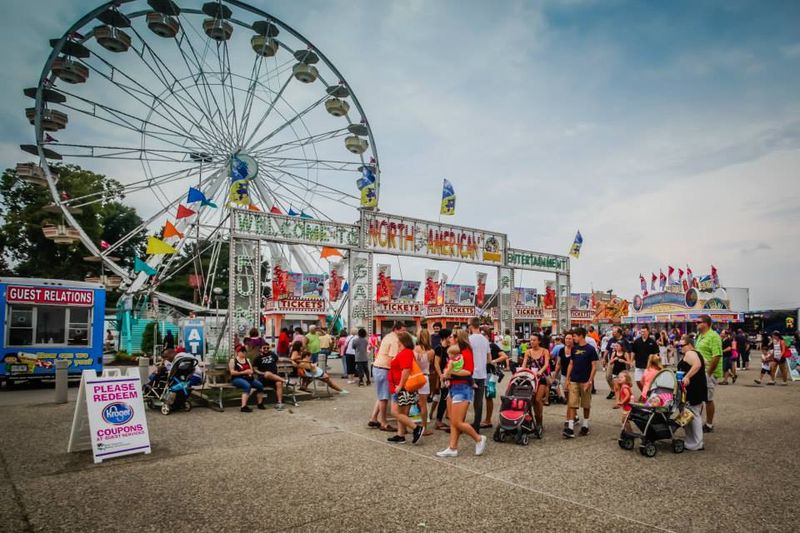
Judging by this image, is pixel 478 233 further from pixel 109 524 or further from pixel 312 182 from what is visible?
pixel 109 524

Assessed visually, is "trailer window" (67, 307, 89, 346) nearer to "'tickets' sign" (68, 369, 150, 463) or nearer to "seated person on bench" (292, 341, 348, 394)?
"seated person on bench" (292, 341, 348, 394)

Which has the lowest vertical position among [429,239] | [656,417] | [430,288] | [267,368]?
[656,417]

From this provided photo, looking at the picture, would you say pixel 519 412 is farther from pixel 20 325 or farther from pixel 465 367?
pixel 20 325

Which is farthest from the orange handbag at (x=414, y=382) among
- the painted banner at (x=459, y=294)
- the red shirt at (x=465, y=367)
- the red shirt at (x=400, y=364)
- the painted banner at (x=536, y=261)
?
the painted banner at (x=459, y=294)

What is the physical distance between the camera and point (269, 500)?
16.1ft

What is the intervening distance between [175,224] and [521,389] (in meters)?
21.9

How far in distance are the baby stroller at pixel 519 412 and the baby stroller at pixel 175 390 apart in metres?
6.18

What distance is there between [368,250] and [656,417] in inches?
590

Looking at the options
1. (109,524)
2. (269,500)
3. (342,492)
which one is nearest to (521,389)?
(342,492)

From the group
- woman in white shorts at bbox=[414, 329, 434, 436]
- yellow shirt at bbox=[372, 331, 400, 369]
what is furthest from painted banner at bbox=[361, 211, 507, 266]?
yellow shirt at bbox=[372, 331, 400, 369]

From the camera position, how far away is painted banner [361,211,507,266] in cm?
2127

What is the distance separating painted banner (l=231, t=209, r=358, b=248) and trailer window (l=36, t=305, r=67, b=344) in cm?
563

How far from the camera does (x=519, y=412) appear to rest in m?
7.50

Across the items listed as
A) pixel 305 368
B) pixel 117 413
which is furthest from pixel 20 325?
pixel 117 413
